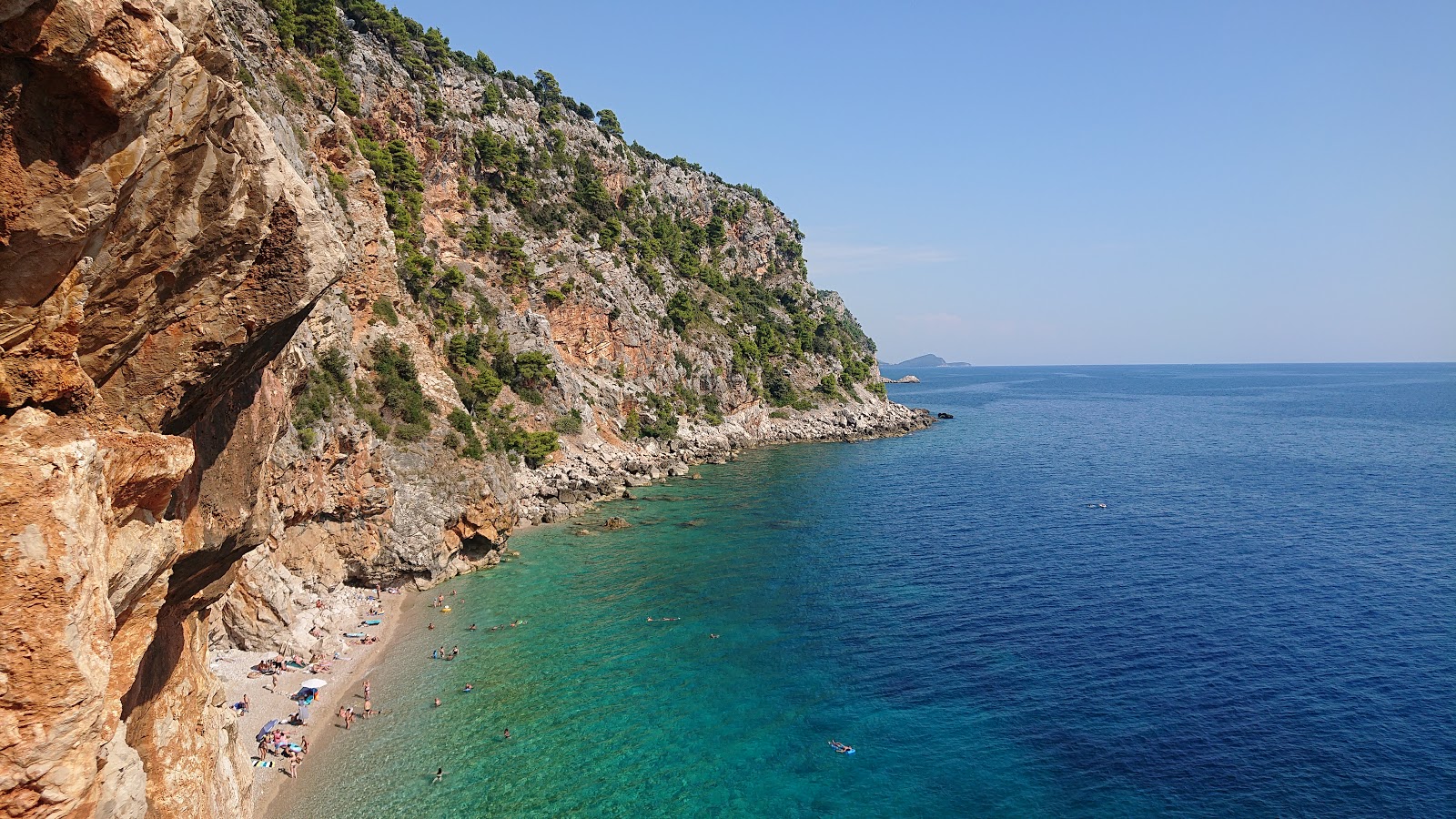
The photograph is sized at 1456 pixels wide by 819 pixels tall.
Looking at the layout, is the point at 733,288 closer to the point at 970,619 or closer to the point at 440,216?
the point at 440,216

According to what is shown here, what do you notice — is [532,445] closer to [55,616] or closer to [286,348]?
[286,348]

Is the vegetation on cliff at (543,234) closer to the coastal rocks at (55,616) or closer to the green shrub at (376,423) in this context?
the green shrub at (376,423)

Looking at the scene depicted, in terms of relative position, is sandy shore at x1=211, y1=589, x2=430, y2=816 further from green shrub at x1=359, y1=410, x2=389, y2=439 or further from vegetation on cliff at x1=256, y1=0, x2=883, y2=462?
vegetation on cliff at x1=256, y1=0, x2=883, y2=462

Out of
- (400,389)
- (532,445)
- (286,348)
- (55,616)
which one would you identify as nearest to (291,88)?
(400,389)

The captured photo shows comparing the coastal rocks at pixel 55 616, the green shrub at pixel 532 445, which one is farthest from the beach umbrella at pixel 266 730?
the green shrub at pixel 532 445

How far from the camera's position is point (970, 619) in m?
37.5

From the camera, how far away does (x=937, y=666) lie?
32.6m

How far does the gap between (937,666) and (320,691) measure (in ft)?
87.0

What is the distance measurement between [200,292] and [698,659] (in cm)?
2769

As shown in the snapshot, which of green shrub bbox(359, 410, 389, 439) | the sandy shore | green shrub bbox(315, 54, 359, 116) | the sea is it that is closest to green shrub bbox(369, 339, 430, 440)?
green shrub bbox(359, 410, 389, 439)

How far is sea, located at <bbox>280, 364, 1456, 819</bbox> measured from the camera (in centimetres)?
2416

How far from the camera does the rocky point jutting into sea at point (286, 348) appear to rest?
698 cm

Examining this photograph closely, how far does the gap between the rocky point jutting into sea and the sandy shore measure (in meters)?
1.21

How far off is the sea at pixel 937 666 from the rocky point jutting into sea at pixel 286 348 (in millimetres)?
7914
